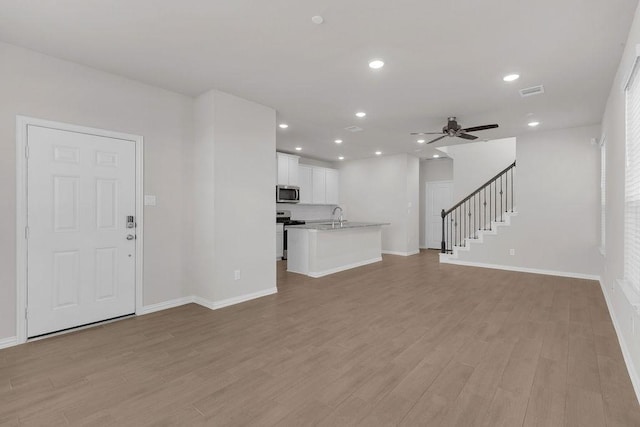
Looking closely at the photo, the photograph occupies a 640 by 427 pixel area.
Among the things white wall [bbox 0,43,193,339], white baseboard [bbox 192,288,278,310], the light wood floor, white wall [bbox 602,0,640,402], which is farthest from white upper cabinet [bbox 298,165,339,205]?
white wall [bbox 602,0,640,402]

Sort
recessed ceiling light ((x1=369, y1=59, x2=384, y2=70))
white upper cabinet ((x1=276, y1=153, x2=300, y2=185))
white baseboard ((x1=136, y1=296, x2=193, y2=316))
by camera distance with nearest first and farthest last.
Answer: recessed ceiling light ((x1=369, y1=59, x2=384, y2=70))
white baseboard ((x1=136, y1=296, x2=193, y2=316))
white upper cabinet ((x1=276, y1=153, x2=300, y2=185))

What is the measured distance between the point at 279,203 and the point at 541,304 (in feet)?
20.3

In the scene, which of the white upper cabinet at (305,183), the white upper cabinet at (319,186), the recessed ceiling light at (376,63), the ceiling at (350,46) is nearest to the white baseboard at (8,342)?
the ceiling at (350,46)


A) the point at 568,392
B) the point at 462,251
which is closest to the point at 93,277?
the point at 568,392

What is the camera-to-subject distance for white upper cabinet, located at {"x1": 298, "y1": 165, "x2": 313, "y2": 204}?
28.5ft

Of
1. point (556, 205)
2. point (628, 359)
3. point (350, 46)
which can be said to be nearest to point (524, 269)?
point (556, 205)

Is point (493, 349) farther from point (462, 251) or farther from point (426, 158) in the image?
point (426, 158)

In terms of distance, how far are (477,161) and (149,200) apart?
26.6 feet

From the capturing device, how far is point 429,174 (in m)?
10.0

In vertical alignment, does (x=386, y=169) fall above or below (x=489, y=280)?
above

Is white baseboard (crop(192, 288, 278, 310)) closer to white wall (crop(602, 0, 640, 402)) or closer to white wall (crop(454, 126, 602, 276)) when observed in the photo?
white wall (crop(602, 0, 640, 402))

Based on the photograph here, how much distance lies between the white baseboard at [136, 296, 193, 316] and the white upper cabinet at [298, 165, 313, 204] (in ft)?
16.2

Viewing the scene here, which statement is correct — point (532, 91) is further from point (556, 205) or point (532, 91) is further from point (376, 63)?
point (556, 205)

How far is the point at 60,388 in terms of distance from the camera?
2258 millimetres
